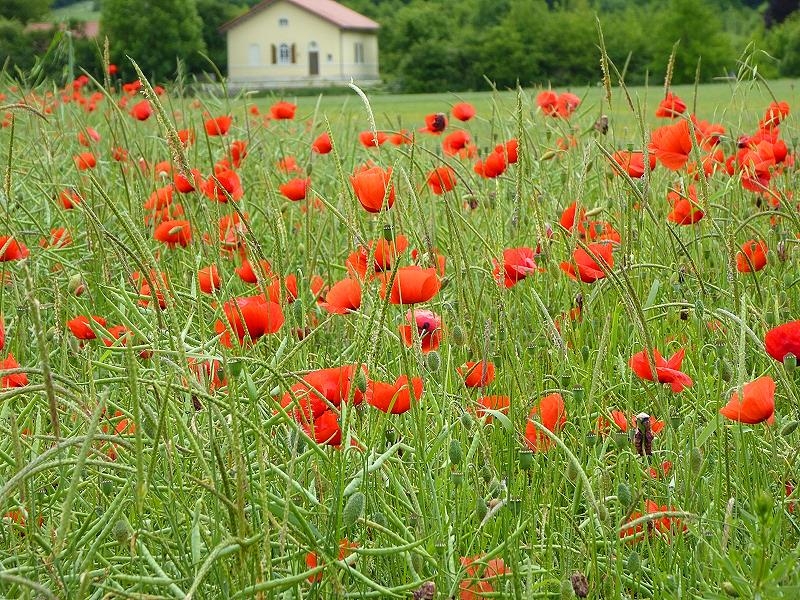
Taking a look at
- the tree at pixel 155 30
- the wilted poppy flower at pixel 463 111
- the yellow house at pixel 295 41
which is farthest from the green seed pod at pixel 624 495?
the yellow house at pixel 295 41

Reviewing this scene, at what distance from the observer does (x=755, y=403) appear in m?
0.95

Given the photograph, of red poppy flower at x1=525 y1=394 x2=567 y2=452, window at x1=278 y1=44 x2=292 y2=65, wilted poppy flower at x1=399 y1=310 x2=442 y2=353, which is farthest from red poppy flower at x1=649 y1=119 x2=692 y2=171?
window at x1=278 y1=44 x2=292 y2=65

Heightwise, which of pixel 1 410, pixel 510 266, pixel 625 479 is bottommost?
pixel 625 479

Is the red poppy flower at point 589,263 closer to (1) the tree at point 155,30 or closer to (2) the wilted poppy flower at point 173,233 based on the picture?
(2) the wilted poppy flower at point 173,233

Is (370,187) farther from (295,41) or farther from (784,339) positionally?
(295,41)

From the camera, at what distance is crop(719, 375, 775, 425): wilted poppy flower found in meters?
0.94

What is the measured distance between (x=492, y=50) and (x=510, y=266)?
29.9 meters

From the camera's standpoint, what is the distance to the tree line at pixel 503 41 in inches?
1038

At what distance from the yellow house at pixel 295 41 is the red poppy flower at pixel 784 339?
45.3m

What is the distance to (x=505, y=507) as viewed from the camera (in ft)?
3.34

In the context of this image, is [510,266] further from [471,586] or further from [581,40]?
[581,40]

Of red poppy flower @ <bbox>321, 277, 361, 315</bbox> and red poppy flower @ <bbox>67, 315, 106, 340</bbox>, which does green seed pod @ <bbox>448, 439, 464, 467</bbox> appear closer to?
red poppy flower @ <bbox>321, 277, 361, 315</bbox>

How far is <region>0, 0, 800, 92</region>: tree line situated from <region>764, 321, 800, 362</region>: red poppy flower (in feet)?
59.5

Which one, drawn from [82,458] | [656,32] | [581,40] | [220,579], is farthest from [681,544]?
[656,32]
